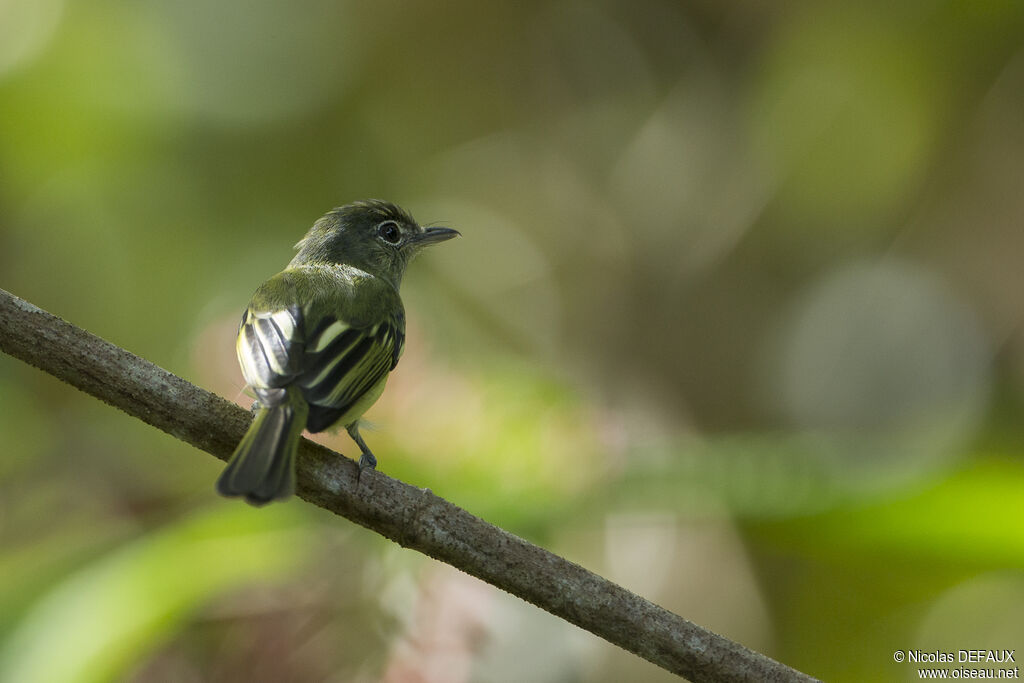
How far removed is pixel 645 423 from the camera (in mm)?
5676

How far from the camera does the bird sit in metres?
2.35

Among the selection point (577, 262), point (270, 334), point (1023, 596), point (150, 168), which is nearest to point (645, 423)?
point (577, 262)

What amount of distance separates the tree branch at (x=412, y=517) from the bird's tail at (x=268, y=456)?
79 mm

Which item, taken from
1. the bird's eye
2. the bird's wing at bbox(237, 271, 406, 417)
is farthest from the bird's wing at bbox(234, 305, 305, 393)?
the bird's eye

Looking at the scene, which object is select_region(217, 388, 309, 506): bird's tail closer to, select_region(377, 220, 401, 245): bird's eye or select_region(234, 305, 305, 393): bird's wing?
select_region(234, 305, 305, 393): bird's wing

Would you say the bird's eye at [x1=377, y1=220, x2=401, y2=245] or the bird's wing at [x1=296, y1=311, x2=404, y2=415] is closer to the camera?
the bird's wing at [x1=296, y1=311, x2=404, y2=415]

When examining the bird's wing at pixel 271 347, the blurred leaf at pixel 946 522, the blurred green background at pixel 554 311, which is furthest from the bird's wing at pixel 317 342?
the blurred leaf at pixel 946 522

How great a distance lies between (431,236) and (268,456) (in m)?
2.37

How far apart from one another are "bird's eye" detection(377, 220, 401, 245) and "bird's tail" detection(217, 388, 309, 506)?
1823 millimetres

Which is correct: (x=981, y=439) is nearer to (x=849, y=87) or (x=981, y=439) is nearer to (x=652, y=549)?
(x=652, y=549)

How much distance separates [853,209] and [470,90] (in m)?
3.08

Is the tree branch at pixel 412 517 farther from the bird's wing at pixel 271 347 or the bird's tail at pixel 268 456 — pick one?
the bird's wing at pixel 271 347

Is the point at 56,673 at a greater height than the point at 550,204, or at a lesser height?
lesser

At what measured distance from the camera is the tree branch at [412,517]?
88.0 inches
